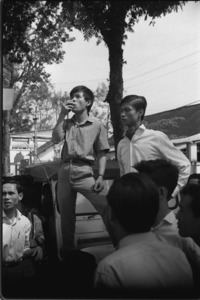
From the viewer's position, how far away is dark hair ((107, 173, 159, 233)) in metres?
1.38

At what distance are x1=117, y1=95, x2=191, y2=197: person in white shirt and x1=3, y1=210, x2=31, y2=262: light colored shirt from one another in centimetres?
60

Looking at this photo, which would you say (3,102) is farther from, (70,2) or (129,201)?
(129,201)

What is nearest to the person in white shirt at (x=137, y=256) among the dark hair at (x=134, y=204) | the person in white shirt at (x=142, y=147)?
the dark hair at (x=134, y=204)

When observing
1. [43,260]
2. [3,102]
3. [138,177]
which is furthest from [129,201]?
[43,260]

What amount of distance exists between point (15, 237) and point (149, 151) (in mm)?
856

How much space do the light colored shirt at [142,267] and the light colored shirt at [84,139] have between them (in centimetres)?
104

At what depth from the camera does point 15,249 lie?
6.46 feet

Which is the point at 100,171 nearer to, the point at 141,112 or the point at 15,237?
the point at 141,112

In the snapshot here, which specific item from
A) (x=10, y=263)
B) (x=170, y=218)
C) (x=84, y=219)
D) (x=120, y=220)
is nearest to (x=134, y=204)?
(x=120, y=220)

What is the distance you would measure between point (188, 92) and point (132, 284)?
3.49 feet

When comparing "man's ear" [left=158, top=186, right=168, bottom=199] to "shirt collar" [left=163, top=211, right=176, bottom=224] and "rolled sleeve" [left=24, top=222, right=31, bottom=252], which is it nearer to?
"shirt collar" [left=163, top=211, right=176, bottom=224]

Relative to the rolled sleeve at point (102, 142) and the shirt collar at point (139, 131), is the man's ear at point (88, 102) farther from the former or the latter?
the shirt collar at point (139, 131)

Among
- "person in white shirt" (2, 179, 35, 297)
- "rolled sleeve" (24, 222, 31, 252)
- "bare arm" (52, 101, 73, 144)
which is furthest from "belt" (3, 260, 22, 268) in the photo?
"bare arm" (52, 101, 73, 144)

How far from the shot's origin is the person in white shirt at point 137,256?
131 cm
